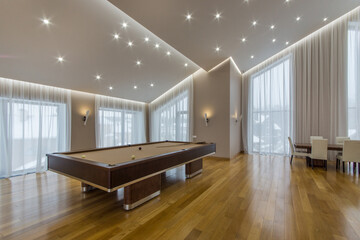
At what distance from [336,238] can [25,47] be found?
5986 mm

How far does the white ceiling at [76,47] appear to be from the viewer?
3.04m

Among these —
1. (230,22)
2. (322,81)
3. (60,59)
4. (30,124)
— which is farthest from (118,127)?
(322,81)

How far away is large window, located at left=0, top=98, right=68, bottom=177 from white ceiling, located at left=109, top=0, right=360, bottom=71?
3788mm

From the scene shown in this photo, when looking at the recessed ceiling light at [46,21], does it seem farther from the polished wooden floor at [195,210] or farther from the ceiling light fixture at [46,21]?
the polished wooden floor at [195,210]

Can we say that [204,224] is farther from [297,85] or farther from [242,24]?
[297,85]

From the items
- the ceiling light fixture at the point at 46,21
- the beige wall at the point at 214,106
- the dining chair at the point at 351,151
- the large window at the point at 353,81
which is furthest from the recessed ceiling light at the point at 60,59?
the large window at the point at 353,81

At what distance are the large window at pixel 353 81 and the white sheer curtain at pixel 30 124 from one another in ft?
31.5

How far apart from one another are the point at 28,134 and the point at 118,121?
9.69 feet

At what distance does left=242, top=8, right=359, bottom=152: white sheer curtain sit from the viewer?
5.97m

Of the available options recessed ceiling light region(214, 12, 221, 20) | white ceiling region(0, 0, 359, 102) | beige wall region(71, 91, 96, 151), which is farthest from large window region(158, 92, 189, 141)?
recessed ceiling light region(214, 12, 221, 20)

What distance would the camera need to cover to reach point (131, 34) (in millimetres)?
4227

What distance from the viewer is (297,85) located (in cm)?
674

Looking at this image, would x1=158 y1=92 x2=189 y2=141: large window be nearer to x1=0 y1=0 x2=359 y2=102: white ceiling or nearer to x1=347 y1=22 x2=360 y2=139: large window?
x1=0 y1=0 x2=359 y2=102: white ceiling

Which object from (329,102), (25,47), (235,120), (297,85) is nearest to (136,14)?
(25,47)
